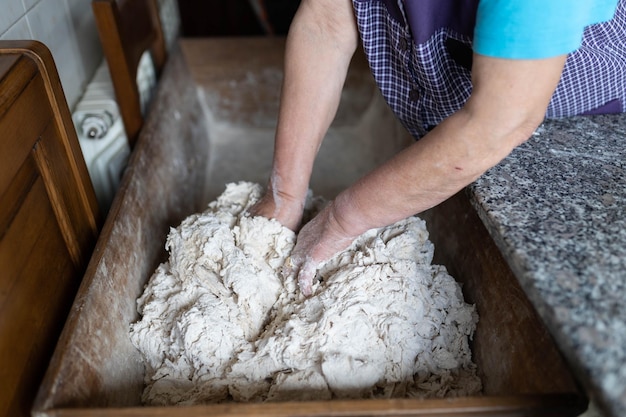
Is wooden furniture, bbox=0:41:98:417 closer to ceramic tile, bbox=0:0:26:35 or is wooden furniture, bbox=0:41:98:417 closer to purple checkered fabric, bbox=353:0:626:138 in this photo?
ceramic tile, bbox=0:0:26:35

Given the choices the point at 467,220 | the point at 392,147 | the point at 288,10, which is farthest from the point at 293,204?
the point at 288,10

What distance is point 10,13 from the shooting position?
1.25m

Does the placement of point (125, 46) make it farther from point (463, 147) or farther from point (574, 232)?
point (574, 232)

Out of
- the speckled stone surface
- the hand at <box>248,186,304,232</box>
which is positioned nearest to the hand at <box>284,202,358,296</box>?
the hand at <box>248,186,304,232</box>

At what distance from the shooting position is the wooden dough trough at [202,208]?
753 millimetres

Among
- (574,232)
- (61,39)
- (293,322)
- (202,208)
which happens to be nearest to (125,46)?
(61,39)

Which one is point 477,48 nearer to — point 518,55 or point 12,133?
point 518,55

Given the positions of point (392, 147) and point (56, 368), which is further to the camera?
point (392, 147)

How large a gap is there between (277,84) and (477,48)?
5.09ft

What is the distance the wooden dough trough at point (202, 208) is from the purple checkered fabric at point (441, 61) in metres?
0.24

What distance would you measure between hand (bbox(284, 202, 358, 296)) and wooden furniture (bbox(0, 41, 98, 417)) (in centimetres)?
44

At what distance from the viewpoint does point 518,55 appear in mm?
703

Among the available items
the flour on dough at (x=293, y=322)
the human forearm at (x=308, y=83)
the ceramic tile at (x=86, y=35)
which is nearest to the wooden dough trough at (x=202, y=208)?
the flour on dough at (x=293, y=322)

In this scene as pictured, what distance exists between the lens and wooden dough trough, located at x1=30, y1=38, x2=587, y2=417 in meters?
0.75
